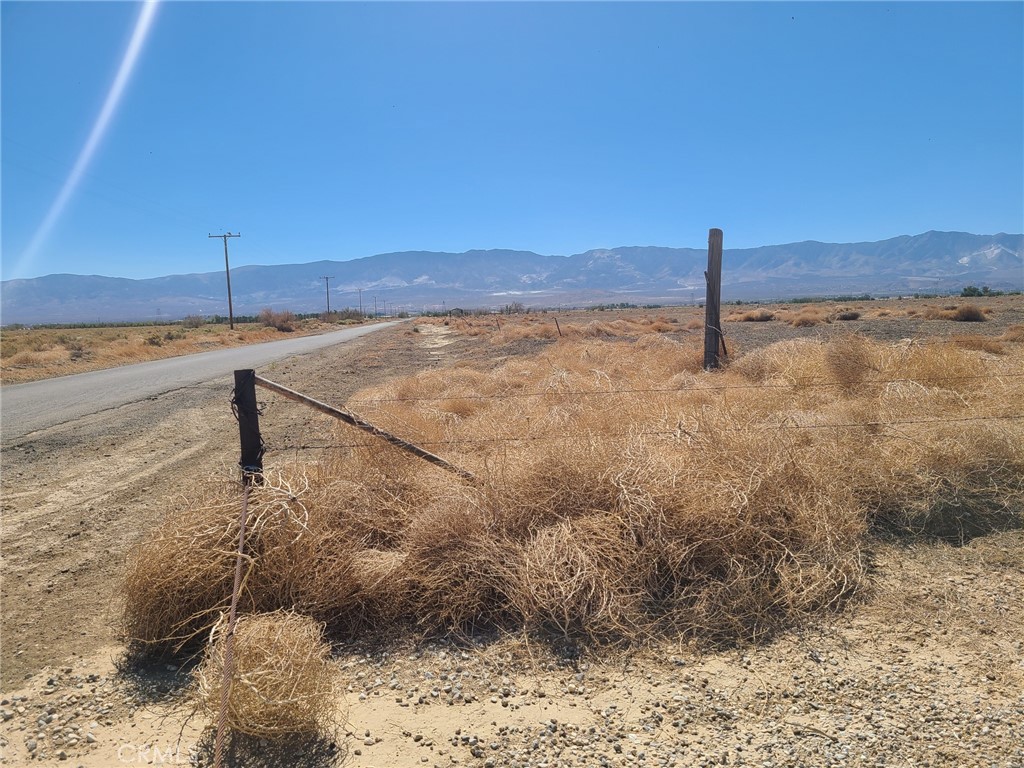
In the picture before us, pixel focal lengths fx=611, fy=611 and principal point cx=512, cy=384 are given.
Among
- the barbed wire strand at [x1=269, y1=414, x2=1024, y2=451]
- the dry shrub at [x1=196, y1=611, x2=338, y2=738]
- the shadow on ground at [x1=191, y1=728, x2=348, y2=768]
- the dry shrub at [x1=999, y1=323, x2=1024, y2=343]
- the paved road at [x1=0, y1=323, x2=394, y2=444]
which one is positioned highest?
the dry shrub at [x1=999, y1=323, x2=1024, y2=343]

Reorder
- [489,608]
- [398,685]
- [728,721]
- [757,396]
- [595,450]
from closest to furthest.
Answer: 1. [728,721]
2. [398,685]
3. [489,608]
4. [595,450]
5. [757,396]

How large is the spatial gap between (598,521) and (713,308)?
7129 mm

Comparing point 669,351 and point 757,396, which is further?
point 669,351

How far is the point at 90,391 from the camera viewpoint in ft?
52.2

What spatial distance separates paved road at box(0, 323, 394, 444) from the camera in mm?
11889

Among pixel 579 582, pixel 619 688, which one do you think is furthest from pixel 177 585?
pixel 619 688

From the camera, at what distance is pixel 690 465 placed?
15.8 ft

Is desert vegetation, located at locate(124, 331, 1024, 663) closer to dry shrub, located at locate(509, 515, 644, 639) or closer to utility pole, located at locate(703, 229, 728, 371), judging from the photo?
dry shrub, located at locate(509, 515, 644, 639)

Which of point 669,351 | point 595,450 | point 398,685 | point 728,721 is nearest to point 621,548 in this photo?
point 595,450

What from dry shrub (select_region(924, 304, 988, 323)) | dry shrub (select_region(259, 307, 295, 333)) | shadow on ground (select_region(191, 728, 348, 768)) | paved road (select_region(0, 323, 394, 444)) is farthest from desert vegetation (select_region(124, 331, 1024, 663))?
dry shrub (select_region(259, 307, 295, 333))

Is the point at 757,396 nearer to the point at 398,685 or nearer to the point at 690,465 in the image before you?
the point at 690,465

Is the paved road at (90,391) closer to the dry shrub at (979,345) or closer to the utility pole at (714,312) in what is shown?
the utility pole at (714,312)

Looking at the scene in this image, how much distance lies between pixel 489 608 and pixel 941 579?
3.10 m

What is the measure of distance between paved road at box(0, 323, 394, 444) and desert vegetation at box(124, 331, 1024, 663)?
850 centimetres
